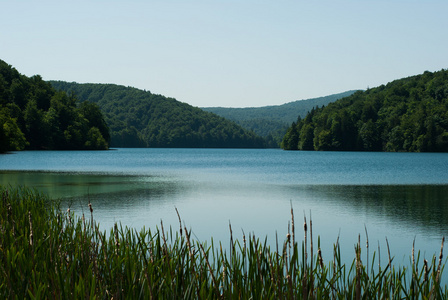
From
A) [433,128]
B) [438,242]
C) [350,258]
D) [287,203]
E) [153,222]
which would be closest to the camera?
[350,258]

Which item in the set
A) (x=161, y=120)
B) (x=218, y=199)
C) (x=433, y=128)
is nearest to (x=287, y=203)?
(x=218, y=199)

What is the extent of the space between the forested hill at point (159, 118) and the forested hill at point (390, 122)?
55726 mm

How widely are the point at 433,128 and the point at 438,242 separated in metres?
96.5

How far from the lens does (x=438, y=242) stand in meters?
10.9

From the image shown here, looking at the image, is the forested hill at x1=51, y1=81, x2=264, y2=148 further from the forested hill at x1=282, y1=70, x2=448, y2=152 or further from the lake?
the lake

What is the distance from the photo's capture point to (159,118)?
7254 inches

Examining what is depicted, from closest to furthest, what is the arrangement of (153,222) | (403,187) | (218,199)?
(153,222)
(218,199)
(403,187)

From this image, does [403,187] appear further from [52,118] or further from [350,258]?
[52,118]

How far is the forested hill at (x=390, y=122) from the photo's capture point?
102 metres

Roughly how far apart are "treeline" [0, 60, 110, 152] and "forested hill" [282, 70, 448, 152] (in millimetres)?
52969

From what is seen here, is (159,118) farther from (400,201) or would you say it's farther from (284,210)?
(284,210)

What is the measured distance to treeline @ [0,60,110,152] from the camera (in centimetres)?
8841

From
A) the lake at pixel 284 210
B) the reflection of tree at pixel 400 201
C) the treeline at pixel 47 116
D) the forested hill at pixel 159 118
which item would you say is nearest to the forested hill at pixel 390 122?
the treeline at pixel 47 116

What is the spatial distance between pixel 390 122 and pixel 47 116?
71.4 metres
